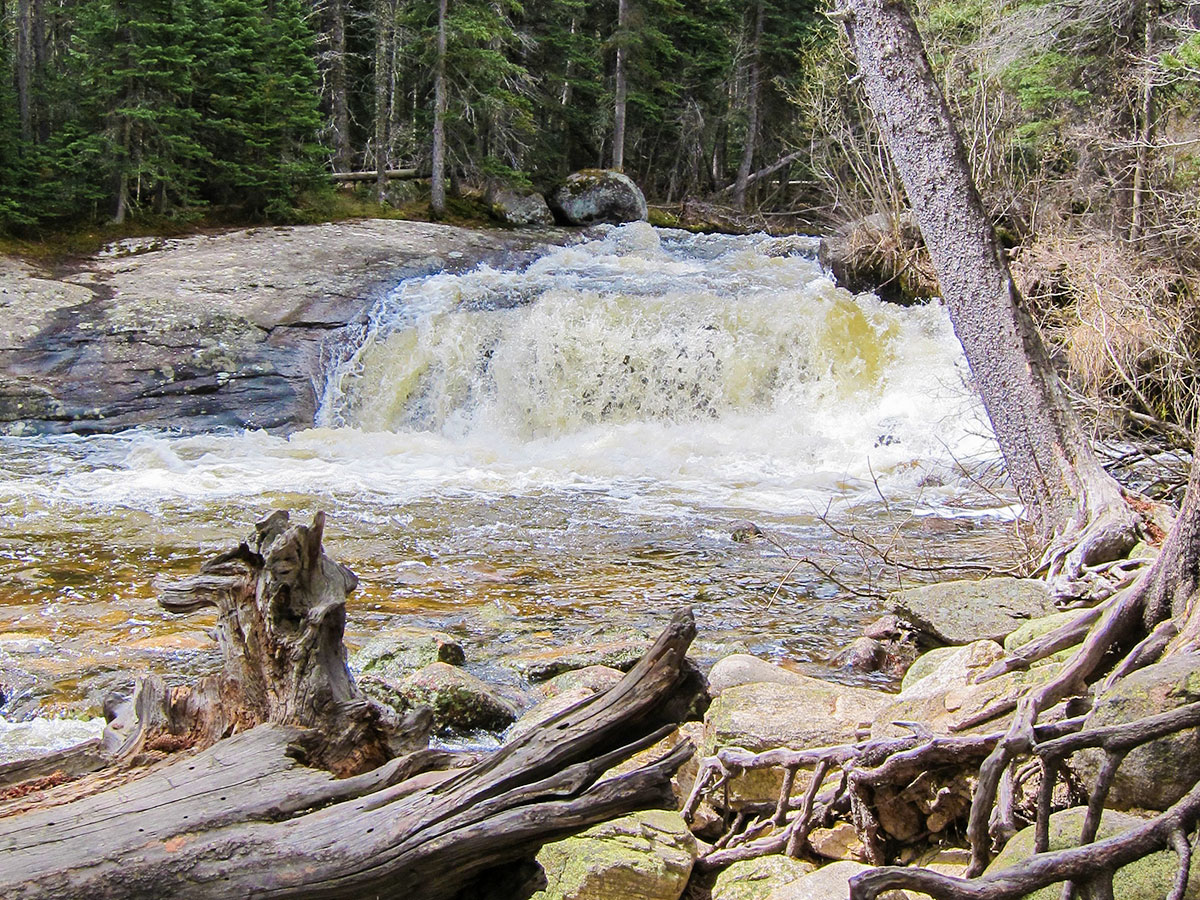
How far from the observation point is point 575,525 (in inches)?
354

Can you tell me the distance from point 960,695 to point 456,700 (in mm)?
2435

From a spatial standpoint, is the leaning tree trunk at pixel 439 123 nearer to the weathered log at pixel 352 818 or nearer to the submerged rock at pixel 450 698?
the submerged rock at pixel 450 698

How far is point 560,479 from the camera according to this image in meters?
10.9

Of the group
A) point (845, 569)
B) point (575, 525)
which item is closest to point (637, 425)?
point (575, 525)

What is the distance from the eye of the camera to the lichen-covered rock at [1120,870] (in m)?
2.14

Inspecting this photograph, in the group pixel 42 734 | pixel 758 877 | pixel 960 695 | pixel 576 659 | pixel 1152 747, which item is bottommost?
pixel 42 734

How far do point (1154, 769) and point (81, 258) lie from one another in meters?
16.1

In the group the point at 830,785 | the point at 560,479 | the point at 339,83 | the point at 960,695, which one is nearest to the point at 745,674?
the point at 960,695

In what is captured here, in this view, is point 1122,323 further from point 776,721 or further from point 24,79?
point 24,79

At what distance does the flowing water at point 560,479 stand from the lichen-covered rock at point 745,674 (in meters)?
0.85

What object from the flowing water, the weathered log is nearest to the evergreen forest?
the flowing water

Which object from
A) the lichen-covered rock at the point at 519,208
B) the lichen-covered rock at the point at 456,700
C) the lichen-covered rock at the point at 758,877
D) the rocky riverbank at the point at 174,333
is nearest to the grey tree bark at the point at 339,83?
the lichen-covered rock at the point at 519,208

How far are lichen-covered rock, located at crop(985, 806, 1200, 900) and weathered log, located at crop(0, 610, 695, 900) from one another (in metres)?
0.89

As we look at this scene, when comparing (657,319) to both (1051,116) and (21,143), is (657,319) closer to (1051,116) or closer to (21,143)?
(1051,116)
